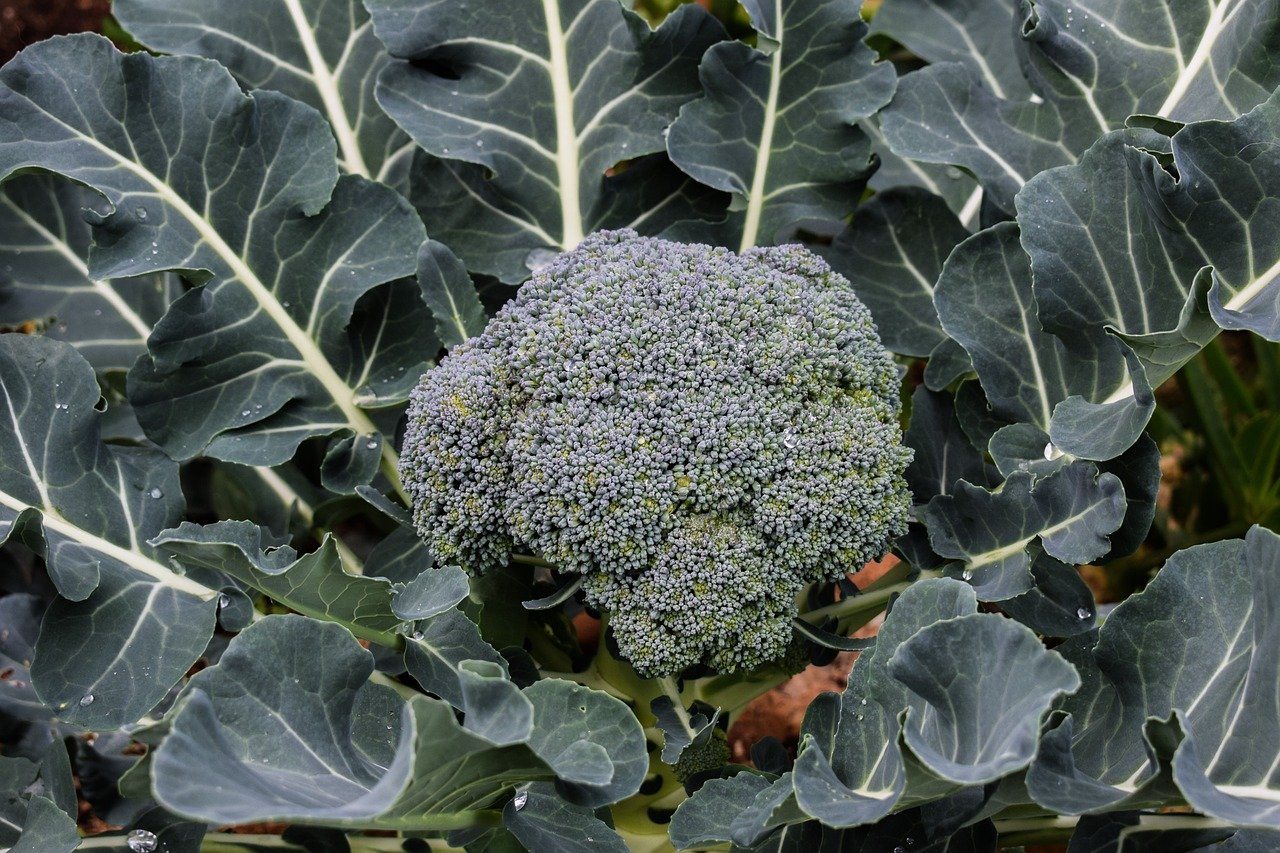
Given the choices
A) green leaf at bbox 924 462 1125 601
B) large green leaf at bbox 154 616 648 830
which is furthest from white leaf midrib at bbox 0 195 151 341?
green leaf at bbox 924 462 1125 601

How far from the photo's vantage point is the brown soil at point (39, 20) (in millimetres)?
1743

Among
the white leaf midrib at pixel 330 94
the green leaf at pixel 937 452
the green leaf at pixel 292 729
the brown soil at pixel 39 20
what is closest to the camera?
the green leaf at pixel 292 729

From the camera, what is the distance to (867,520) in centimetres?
A: 101

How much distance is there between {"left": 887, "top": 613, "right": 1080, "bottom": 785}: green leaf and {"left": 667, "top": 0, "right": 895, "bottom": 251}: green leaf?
0.62 metres

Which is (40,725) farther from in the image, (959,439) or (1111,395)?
(1111,395)

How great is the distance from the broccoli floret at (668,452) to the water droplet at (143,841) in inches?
14.9

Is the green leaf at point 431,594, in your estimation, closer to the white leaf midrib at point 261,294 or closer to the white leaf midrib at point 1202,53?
the white leaf midrib at point 261,294

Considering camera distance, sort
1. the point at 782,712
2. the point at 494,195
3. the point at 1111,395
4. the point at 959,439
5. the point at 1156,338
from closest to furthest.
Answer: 1. the point at 1156,338
2. the point at 1111,395
3. the point at 959,439
4. the point at 494,195
5. the point at 782,712

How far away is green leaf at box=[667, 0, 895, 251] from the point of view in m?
1.17

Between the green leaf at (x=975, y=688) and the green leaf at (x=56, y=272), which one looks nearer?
the green leaf at (x=975, y=688)

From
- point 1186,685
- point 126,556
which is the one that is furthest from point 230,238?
point 1186,685

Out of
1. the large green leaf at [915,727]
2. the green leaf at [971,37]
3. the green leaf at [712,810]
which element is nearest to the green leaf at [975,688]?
the large green leaf at [915,727]

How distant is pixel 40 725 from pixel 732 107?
108 cm

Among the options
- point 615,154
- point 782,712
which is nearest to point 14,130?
point 615,154
